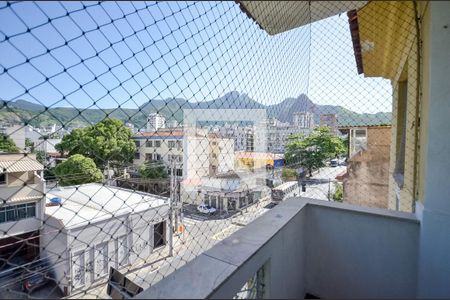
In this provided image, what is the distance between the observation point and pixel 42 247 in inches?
54.4

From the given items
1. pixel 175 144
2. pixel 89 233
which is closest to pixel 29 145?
pixel 175 144

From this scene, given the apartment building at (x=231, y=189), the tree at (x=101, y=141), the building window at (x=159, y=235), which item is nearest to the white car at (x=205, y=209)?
the apartment building at (x=231, y=189)

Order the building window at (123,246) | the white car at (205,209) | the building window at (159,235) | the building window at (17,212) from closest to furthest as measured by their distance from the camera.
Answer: the building window at (123,246)
the building window at (17,212)
the building window at (159,235)
the white car at (205,209)

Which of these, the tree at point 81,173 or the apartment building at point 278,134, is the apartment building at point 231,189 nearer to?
the apartment building at point 278,134

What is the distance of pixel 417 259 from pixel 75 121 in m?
1.80

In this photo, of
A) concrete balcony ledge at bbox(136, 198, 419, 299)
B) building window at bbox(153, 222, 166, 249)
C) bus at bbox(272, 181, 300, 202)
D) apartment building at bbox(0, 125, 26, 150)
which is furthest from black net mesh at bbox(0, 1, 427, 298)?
building window at bbox(153, 222, 166, 249)

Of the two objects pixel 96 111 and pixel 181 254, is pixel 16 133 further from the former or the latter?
pixel 181 254

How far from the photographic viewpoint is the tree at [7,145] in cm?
97

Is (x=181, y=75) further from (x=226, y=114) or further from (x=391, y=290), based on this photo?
(x=391, y=290)

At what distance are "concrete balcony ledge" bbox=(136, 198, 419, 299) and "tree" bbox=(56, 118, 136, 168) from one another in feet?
2.64

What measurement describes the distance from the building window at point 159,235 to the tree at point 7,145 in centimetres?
403

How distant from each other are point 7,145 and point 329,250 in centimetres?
180

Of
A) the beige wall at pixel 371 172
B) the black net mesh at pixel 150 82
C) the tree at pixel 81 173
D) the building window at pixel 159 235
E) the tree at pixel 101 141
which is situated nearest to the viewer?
the black net mesh at pixel 150 82

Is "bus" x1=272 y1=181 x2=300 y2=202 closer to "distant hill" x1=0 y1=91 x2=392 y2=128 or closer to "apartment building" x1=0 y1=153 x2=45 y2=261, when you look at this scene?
"distant hill" x1=0 y1=91 x2=392 y2=128
